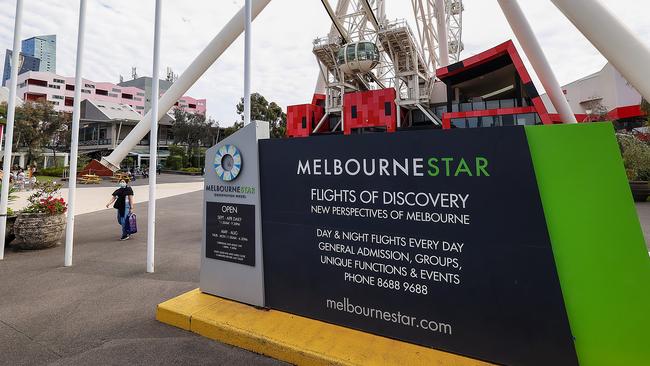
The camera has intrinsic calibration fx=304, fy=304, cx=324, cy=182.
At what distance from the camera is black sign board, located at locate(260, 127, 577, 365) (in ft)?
8.46

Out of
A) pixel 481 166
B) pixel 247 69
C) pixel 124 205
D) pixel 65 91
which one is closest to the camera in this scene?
pixel 481 166

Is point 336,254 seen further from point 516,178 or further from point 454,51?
point 454,51

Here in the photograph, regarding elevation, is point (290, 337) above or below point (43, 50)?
below

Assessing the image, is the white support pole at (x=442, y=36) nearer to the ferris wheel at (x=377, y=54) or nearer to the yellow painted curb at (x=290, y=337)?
the ferris wheel at (x=377, y=54)

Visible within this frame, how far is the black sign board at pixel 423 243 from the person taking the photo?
2580 millimetres

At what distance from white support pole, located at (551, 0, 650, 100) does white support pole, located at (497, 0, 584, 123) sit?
5.45 m

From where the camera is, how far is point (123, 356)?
3.15m

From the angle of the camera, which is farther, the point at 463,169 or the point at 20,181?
the point at 20,181

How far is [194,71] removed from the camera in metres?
17.4

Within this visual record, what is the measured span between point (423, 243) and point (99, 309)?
14.7ft

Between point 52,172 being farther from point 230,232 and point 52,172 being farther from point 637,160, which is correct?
point 637,160

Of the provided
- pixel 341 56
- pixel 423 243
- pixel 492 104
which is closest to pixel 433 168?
pixel 423 243

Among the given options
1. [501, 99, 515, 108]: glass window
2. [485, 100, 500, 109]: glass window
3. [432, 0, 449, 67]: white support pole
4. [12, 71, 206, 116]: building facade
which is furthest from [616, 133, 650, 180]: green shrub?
[12, 71, 206, 116]: building facade

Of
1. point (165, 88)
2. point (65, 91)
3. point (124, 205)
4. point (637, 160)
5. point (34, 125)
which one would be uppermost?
point (165, 88)
